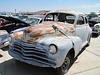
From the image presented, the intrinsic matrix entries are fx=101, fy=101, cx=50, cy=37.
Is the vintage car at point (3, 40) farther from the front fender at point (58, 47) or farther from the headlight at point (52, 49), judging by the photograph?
the headlight at point (52, 49)

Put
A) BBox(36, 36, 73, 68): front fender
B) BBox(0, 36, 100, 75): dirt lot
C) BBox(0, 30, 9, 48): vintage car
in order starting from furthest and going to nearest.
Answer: BBox(0, 30, 9, 48): vintage car, BBox(0, 36, 100, 75): dirt lot, BBox(36, 36, 73, 68): front fender

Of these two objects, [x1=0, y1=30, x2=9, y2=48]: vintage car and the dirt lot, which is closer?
the dirt lot

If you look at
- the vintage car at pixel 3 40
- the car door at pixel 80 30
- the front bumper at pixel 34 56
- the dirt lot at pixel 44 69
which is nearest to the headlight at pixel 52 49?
the front bumper at pixel 34 56

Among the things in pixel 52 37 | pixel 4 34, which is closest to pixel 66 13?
pixel 52 37

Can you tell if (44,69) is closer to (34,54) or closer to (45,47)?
(34,54)

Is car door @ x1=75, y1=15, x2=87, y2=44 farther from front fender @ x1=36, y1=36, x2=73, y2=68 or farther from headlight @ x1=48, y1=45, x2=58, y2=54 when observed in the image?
headlight @ x1=48, y1=45, x2=58, y2=54

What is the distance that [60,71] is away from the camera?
8.66 feet

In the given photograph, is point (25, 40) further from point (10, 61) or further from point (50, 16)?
point (50, 16)

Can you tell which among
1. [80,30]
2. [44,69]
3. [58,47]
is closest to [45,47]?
[58,47]

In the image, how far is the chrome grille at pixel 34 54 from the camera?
238 cm

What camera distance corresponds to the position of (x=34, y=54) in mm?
2502

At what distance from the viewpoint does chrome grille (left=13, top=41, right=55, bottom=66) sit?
2375mm

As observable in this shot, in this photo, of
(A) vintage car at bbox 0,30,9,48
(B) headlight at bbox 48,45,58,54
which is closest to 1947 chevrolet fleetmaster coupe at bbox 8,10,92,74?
(B) headlight at bbox 48,45,58,54

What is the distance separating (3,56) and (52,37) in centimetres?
262
